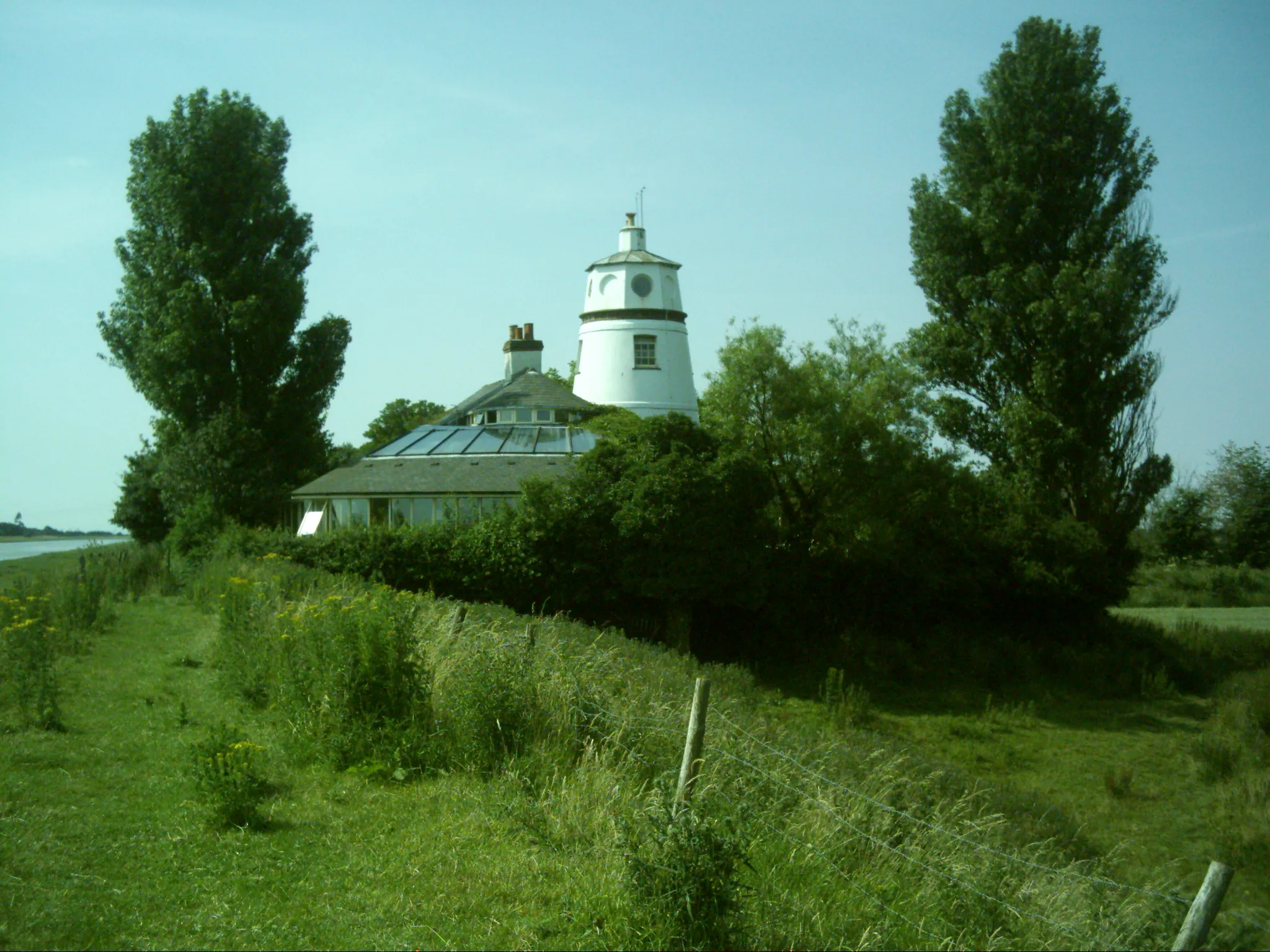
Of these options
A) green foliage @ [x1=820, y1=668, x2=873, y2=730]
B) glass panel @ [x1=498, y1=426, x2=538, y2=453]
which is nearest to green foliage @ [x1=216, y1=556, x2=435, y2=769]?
green foliage @ [x1=820, y1=668, x2=873, y2=730]

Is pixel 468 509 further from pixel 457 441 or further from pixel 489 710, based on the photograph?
pixel 489 710

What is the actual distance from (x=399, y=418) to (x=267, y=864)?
211 ft

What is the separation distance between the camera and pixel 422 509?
113ft

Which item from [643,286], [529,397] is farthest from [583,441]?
[643,286]

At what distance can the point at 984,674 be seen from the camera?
3027cm

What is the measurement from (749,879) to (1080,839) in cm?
846

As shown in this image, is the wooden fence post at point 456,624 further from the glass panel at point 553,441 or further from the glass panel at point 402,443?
the glass panel at point 402,443

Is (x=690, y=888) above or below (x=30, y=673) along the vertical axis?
below

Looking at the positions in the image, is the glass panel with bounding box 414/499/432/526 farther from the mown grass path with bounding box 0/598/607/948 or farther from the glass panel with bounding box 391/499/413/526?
the mown grass path with bounding box 0/598/607/948

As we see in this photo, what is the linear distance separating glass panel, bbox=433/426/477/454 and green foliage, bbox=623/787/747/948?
109ft

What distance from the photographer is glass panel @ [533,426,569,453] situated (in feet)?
125

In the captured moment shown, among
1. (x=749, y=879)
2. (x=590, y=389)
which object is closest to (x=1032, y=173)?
(x=590, y=389)

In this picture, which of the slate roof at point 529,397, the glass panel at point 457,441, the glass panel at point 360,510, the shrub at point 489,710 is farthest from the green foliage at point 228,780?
the slate roof at point 529,397

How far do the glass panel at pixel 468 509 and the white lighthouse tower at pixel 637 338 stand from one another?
17.5m
